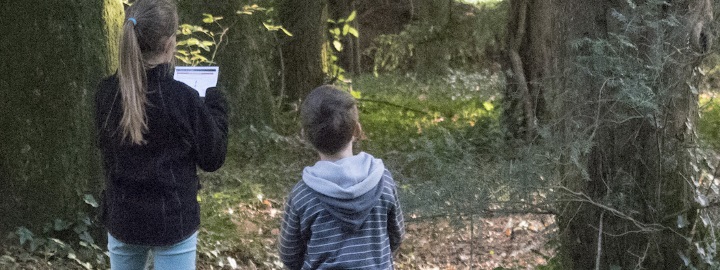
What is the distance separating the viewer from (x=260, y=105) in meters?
11.8

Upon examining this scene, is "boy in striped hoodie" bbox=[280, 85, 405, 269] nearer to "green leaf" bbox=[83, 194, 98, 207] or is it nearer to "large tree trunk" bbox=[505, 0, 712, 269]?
"large tree trunk" bbox=[505, 0, 712, 269]

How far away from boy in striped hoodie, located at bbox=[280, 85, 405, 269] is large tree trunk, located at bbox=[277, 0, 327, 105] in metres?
10.0

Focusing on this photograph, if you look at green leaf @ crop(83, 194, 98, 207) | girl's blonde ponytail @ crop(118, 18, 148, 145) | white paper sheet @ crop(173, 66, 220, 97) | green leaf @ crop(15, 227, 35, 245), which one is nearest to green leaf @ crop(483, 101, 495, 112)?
green leaf @ crop(83, 194, 98, 207)

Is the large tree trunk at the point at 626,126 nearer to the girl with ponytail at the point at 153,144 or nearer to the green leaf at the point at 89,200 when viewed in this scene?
the girl with ponytail at the point at 153,144

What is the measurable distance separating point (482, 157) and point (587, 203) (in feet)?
2.21

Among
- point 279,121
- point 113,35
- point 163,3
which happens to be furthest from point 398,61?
point 163,3

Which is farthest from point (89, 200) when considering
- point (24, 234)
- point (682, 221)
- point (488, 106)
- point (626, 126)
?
point (488, 106)

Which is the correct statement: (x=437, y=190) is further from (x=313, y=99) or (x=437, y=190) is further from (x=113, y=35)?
(x=113, y=35)

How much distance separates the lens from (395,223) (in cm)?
359

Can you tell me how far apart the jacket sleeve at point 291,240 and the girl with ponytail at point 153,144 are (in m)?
Result: 0.49

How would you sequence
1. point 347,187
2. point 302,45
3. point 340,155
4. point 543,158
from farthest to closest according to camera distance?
point 302,45
point 543,158
point 340,155
point 347,187

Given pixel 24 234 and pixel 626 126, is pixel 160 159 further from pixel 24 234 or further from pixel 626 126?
pixel 24 234

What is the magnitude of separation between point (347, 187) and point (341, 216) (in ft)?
0.38

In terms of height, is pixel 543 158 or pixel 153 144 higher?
pixel 153 144
